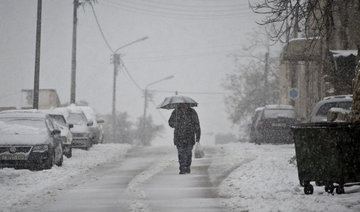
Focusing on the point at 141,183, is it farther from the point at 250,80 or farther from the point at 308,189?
the point at 250,80

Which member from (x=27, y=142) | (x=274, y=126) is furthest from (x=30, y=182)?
(x=274, y=126)

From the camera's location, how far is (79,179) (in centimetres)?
1466

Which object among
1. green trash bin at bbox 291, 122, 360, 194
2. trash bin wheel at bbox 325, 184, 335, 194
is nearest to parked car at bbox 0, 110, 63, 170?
green trash bin at bbox 291, 122, 360, 194

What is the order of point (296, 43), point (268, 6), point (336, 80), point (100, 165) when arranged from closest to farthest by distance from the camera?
point (268, 6) < point (100, 165) < point (336, 80) < point (296, 43)

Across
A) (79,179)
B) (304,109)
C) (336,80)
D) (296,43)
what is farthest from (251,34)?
(79,179)

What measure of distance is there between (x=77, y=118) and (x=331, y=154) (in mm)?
19266

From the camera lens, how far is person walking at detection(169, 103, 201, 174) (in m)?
15.6

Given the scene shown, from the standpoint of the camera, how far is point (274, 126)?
90.2 feet

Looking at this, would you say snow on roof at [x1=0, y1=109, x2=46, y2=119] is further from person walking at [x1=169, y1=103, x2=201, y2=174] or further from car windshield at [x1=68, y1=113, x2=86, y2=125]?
car windshield at [x1=68, y1=113, x2=86, y2=125]

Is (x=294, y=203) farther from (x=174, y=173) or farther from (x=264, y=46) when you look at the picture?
(x=264, y=46)

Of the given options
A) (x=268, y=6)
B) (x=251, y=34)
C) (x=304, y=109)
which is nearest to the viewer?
(x=268, y=6)

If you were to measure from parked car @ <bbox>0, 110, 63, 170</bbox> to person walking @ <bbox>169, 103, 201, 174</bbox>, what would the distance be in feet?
10.3

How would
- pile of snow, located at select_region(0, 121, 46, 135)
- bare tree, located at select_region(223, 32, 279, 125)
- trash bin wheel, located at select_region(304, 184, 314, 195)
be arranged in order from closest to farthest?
trash bin wheel, located at select_region(304, 184, 314, 195) → pile of snow, located at select_region(0, 121, 46, 135) → bare tree, located at select_region(223, 32, 279, 125)

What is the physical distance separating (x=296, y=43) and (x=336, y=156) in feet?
86.0
